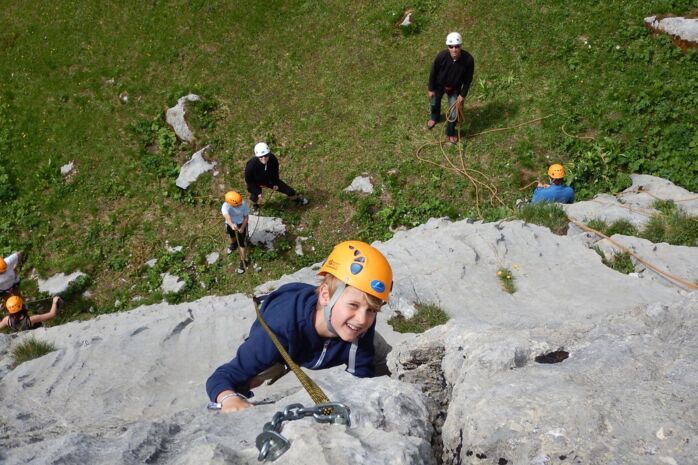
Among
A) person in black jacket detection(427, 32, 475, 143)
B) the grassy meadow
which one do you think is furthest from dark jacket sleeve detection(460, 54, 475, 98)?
the grassy meadow

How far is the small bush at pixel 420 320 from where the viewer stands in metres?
6.07

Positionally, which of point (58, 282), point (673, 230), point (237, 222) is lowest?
point (58, 282)

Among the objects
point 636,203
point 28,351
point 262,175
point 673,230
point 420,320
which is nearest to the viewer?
point 420,320

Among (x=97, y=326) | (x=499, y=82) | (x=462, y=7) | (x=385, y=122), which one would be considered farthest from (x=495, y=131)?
(x=97, y=326)

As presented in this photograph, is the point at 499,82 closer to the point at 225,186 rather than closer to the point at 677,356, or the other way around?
the point at 225,186

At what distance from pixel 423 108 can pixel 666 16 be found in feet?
19.9

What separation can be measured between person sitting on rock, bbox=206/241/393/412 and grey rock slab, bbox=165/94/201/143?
33.8ft

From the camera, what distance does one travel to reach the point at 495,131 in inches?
476

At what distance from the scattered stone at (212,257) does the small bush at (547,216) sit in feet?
20.2

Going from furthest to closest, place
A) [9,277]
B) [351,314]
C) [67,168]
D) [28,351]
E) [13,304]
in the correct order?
[67,168]
[9,277]
[13,304]
[28,351]
[351,314]

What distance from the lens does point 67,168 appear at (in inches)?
527

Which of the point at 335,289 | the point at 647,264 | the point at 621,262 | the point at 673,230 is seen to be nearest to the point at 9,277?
the point at 335,289

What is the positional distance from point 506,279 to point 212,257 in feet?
21.6

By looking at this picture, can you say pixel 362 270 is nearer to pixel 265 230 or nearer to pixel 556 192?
pixel 556 192
